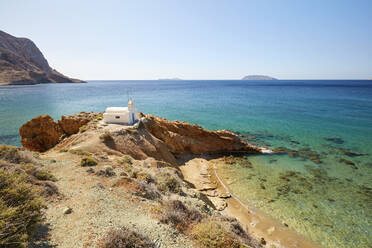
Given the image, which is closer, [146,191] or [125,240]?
[125,240]

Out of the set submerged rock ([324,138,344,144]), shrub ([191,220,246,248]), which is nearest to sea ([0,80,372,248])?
submerged rock ([324,138,344,144])

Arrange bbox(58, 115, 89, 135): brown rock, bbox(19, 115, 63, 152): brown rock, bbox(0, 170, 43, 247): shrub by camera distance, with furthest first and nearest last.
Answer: bbox(58, 115, 89, 135): brown rock → bbox(19, 115, 63, 152): brown rock → bbox(0, 170, 43, 247): shrub

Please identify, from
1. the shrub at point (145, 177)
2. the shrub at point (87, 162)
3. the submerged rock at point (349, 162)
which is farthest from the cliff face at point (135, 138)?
the submerged rock at point (349, 162)

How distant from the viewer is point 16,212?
4645 millimetres

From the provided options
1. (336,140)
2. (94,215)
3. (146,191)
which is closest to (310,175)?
(336,140)

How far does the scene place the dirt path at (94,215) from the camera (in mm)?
5324

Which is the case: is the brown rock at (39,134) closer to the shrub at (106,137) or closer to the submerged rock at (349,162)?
the shrub at (106,137)

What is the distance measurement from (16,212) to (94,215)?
2350mm

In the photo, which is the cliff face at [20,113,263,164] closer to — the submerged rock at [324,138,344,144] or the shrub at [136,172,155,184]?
the shrub at [136,172,155,184]

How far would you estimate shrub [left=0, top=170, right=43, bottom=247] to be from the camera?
13.5ft

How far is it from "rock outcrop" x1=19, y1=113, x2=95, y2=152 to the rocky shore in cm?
9

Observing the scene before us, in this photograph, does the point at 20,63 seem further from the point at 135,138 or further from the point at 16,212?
the point at 16,212

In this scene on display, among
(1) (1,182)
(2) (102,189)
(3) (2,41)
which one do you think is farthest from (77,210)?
(3) (2,41)

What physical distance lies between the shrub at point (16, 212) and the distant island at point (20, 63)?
463ft
